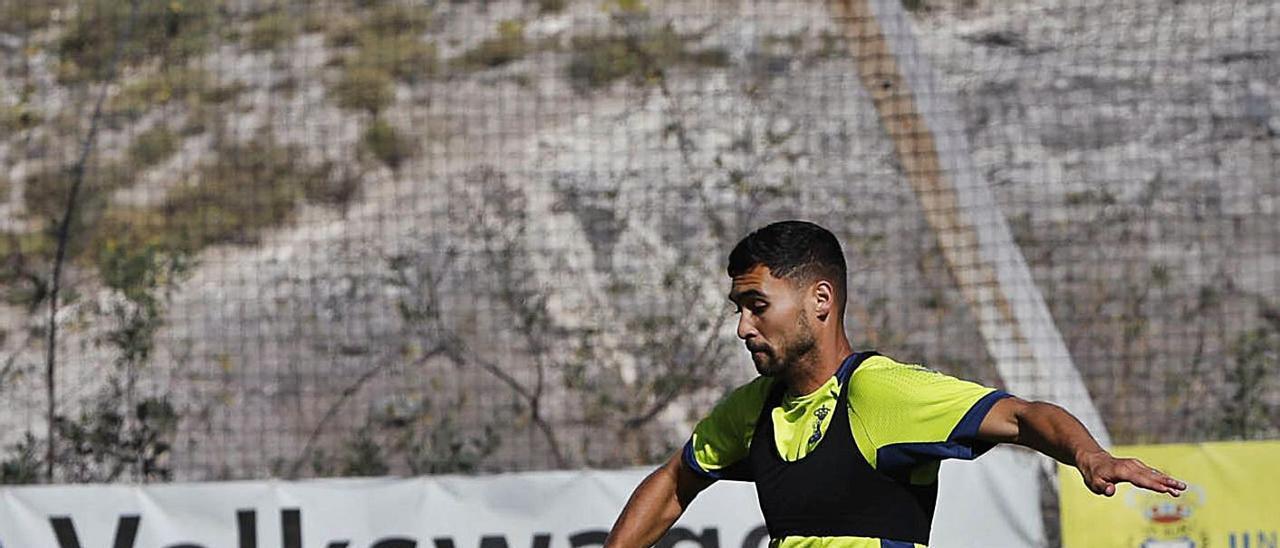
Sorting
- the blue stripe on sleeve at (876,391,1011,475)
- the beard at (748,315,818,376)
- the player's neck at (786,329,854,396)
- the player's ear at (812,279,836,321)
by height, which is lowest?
the blue stripe on sleeve at (876,391,1011,475)

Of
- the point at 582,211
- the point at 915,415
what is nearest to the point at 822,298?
the point at 915,415

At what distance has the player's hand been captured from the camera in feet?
9.90

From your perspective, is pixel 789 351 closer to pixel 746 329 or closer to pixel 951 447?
pixel 746 329

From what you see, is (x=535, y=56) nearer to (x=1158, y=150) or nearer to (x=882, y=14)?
(x=1158, y=150)

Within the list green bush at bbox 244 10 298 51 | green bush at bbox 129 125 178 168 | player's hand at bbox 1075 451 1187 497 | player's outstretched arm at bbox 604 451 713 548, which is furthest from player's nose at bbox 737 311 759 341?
green bush at bbox 244 10 298 51

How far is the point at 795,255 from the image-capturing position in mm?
3799

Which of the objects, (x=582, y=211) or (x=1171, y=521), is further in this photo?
(x=582, y=211)

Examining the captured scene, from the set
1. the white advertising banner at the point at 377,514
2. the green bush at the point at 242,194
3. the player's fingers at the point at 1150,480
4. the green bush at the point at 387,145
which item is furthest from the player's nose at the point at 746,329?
the green bush at the point at 387,145

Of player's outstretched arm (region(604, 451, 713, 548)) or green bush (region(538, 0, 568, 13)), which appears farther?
green bush (region(538, 0, 568, 13))

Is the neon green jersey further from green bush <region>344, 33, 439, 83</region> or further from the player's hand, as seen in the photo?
green bush <region>344, 33, 439, 83</region>

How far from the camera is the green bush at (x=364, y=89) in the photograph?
14469 mm

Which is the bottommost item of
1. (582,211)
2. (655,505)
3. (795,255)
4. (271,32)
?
(582,211)

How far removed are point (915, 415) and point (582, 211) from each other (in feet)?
29.0

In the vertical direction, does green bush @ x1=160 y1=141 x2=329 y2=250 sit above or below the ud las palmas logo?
above
